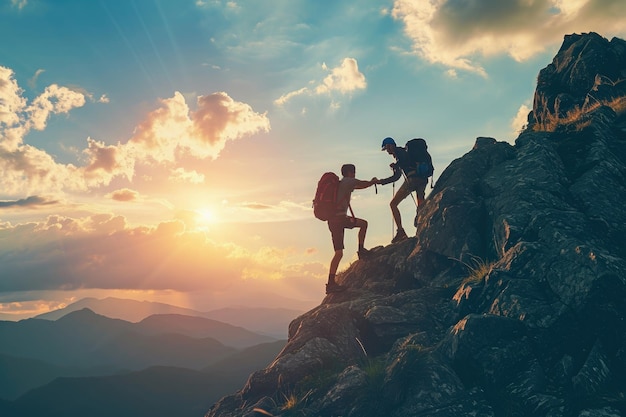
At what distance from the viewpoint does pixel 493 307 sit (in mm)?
10531

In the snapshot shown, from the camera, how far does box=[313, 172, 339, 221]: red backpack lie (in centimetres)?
1566

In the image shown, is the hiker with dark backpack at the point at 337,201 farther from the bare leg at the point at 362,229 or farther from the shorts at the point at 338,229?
the bare leg at the point at 362,229

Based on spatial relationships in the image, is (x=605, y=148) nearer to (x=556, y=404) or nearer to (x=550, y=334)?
(x=550, y=334)

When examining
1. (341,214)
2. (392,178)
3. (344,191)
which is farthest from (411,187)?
(341,214)

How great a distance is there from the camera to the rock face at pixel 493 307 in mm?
8961

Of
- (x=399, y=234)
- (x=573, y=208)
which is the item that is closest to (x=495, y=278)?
(x=573, y=208)

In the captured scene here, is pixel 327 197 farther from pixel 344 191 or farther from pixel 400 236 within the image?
pixel 400 236

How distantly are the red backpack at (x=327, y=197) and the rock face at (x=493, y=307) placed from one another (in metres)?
3.16

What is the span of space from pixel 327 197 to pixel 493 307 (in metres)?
6.90

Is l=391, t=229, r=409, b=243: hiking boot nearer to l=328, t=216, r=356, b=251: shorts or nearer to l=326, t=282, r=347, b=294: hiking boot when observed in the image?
l=326, t=282, r=347, b=294: hiking boot

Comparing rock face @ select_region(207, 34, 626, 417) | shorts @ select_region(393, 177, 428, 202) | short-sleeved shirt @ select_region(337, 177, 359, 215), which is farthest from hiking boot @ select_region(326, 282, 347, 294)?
shorts @ select_region(393, 177, 428, 202)

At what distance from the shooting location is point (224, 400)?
1312cm

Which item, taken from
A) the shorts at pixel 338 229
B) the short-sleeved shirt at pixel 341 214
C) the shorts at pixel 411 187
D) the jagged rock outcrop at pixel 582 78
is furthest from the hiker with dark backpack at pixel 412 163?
the jagged rock outcrop at pixel 582 78

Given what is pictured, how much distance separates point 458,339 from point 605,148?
8473 mm
